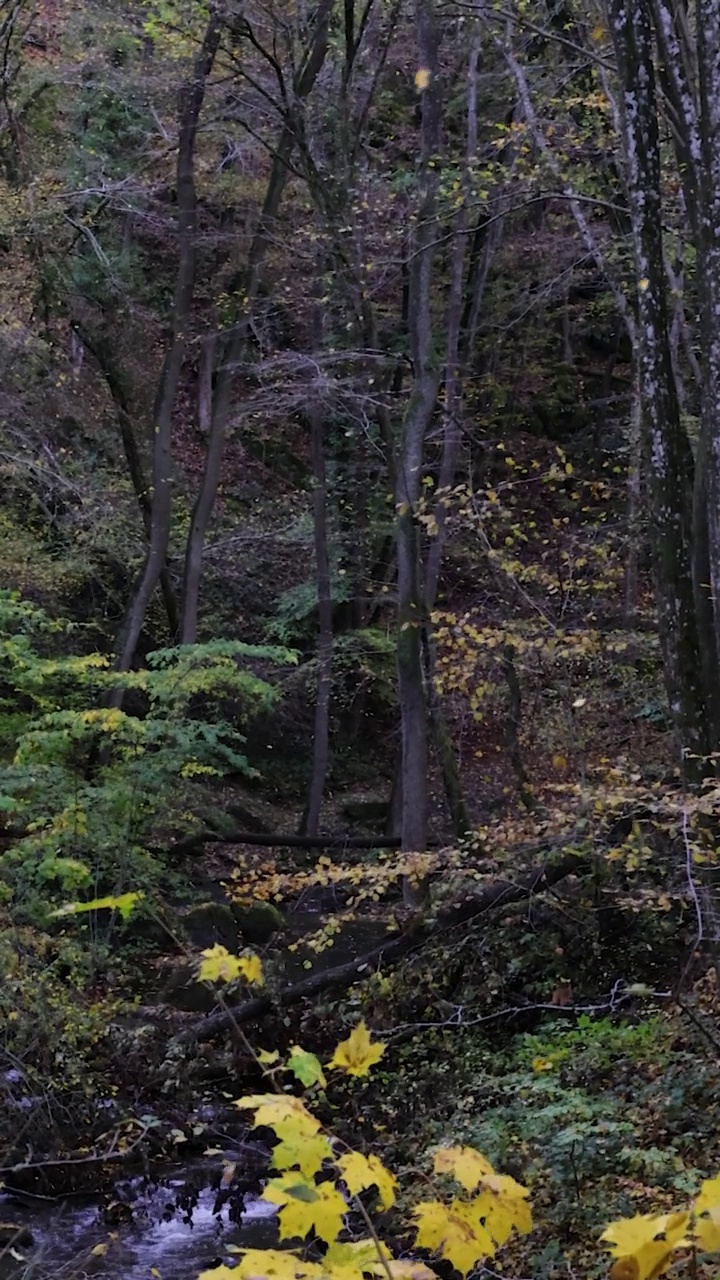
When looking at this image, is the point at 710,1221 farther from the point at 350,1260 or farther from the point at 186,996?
the point at 186,996

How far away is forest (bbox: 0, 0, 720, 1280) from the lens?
18.1 ft

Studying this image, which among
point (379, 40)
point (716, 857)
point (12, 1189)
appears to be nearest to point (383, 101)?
point (379, 40)

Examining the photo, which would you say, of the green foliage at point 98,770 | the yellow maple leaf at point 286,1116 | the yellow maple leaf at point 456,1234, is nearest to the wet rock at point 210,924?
the green foliage at point 98,770

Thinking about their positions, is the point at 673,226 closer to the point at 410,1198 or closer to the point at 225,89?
the point at 225,89

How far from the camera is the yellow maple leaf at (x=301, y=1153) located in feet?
6.49

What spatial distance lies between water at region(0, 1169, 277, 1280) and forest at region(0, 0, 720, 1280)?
0.13 feet

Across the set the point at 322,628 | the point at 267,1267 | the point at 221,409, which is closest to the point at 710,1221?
the point at 267,1267

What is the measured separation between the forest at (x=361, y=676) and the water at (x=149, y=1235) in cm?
4

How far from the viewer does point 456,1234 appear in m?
2.50

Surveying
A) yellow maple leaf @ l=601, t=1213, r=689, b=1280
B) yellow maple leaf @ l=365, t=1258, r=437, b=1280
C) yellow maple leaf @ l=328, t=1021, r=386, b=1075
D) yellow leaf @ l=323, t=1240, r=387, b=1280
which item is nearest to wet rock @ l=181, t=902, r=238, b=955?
yellow leaf @ l=323, t=1240, r=387, b=1280

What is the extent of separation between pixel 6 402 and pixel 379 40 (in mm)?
6643

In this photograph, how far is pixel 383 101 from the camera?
47.8 feet

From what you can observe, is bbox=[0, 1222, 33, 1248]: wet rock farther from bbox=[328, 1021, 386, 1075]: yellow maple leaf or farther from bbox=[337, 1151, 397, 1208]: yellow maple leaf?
bbox=[328, 1021, 386, 1075]: yellow maple leaf

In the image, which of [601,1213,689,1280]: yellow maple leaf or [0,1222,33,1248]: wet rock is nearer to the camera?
[601,1213,689,1280]: yellow maple leaf
